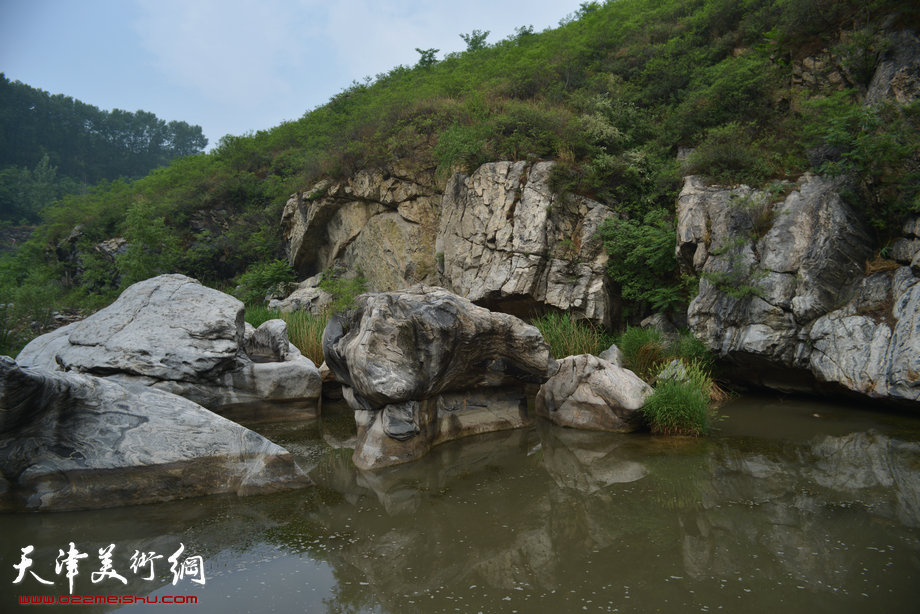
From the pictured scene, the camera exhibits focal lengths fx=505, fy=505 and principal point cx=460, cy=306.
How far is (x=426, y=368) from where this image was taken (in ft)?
19.2

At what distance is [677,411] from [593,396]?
1055 millimetres

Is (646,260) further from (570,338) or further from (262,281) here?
(262,281)

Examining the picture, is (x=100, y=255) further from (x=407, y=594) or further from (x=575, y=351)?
(x=407, y=594)

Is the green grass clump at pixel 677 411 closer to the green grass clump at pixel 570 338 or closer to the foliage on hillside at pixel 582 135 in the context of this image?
the green grass clump at pixel 570 338

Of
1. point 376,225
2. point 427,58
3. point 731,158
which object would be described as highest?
point 427,58

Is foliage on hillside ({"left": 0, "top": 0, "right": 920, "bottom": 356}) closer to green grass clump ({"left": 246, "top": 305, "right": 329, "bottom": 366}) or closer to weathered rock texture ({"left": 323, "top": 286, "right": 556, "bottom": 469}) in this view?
weathered rock texture ({"left": 323, "top": 286, "right": 556, "bottom": 469})

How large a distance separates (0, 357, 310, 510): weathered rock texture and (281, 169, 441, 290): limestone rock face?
355 inches

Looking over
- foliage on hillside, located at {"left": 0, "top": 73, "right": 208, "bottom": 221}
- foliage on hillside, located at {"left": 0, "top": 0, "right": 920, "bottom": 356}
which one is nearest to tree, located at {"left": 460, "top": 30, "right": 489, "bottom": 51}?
foliage on hillside, located at {"left": 0, "top": 0, "right": 920, "bottom": 356}

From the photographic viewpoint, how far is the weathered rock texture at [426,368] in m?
5.58

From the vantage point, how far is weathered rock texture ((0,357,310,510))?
4145mm

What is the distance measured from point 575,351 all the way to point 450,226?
5.18 m

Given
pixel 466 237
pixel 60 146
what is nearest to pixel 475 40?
pixel 466 237

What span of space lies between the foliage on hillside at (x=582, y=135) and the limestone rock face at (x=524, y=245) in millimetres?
482

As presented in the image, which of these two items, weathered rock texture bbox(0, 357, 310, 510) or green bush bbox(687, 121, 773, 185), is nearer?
weathered rock texture bbox(0, 357, 310, 510)
